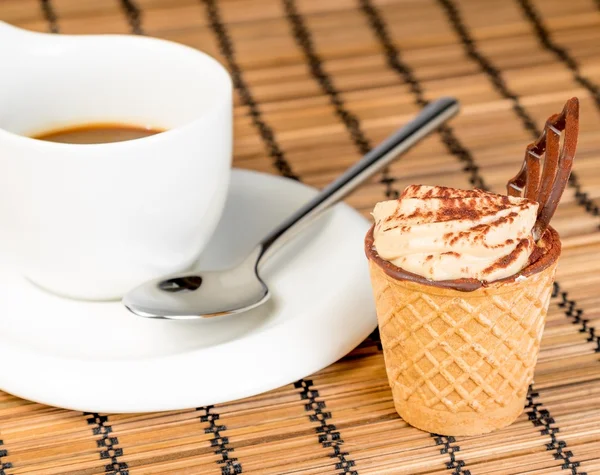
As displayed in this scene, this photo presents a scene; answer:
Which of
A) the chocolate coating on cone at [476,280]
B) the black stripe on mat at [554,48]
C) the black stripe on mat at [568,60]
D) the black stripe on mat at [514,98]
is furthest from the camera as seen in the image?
the black stripe on mat at [554,48]

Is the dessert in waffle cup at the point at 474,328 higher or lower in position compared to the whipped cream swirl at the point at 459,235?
lower

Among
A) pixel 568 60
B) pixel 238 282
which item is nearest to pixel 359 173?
pixel 238 282

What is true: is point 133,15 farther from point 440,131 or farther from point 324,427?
point 324,427

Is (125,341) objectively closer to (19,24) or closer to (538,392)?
(538,392)

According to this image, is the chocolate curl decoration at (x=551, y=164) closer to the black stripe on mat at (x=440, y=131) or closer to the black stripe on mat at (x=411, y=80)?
the black stripe on mat at (x=440, y=131)

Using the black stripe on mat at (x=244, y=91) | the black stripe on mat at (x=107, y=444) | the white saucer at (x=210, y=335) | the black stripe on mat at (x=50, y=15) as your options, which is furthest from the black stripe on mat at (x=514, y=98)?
the black stripe on mat at (x=50, y=15)

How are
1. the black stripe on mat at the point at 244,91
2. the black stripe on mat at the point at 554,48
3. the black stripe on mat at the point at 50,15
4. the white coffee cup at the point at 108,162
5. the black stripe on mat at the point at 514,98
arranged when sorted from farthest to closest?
the black stripe on mat at the point at 50,15, the black stripe on mat at the point at 554,48, the black stripe on mat at the point at 244,91, the black stripe on mat at the point at 514,98, the white coffee cup at the point at 108,162
